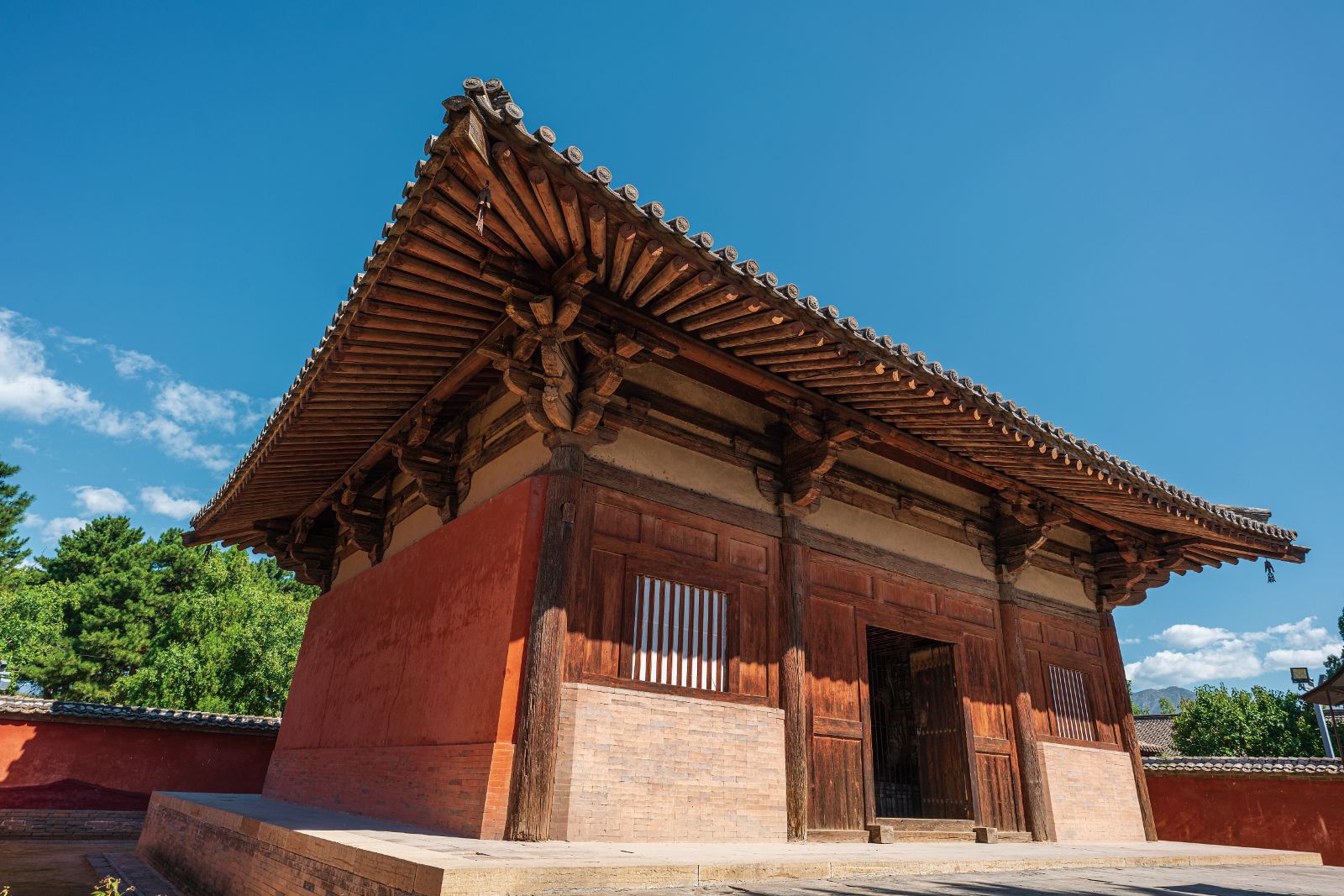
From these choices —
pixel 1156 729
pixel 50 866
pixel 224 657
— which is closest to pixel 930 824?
pixel 50 866

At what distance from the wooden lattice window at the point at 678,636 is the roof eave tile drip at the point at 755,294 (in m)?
2.62

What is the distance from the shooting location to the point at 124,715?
1452 cm

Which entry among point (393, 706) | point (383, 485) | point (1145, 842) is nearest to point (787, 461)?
point (393, 706)

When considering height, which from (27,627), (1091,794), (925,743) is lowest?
(1091,794)

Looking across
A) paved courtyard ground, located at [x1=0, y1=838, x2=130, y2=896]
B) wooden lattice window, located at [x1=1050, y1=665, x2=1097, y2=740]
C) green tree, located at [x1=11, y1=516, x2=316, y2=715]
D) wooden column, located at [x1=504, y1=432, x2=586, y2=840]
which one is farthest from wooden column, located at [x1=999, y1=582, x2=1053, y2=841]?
green tree, located at [x1=11, y1=516, x2=316, y2=715]

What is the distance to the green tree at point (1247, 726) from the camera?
30.0m

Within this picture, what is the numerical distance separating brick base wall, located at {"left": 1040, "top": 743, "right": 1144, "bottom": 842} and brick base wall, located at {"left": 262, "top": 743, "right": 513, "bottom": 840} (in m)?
6.77

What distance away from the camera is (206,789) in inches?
593

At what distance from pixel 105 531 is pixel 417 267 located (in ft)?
125

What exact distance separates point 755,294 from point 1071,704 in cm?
776

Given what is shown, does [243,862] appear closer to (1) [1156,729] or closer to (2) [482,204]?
(2) [482,204]

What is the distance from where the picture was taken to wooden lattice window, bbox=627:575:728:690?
21.1ft

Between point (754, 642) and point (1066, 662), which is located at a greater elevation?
point (1066, 662)

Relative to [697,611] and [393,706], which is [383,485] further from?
[697,611]
